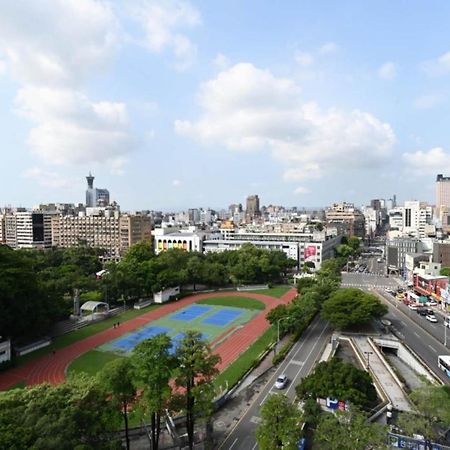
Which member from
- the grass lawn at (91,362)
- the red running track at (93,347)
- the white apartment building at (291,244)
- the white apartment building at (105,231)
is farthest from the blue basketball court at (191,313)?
the white apartment building at (105,231)

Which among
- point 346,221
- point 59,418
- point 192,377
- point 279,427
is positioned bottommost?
point 279,427

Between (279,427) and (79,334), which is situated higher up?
(279,427)

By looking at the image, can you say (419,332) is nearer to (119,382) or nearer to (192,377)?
(192,377)

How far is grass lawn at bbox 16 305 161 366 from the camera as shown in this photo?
3497 cm

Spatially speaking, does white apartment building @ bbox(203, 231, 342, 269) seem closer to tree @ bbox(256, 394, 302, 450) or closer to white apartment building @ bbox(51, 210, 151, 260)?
white apartment building @ bbox(51, 210, 151, 260)

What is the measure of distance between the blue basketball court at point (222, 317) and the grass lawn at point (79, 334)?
987cm

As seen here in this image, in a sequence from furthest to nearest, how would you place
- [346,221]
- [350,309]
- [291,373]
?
[346,221] < [350,309] < [291,373]

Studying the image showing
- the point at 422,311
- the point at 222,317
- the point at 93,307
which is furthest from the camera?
the point at 422,311

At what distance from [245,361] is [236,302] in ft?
73.7

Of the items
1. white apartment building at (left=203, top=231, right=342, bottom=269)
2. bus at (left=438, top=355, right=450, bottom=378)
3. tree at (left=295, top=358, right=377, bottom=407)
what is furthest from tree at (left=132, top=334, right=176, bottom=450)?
white apartment building at (left=203, top=231, right=342, bottom=269)

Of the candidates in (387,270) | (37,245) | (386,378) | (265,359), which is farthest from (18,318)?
(37,245)

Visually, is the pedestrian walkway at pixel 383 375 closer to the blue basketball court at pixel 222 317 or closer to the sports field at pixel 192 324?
the sports field at pixel 192 324

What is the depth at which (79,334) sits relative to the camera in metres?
41.1

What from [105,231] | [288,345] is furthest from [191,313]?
[105,231]
